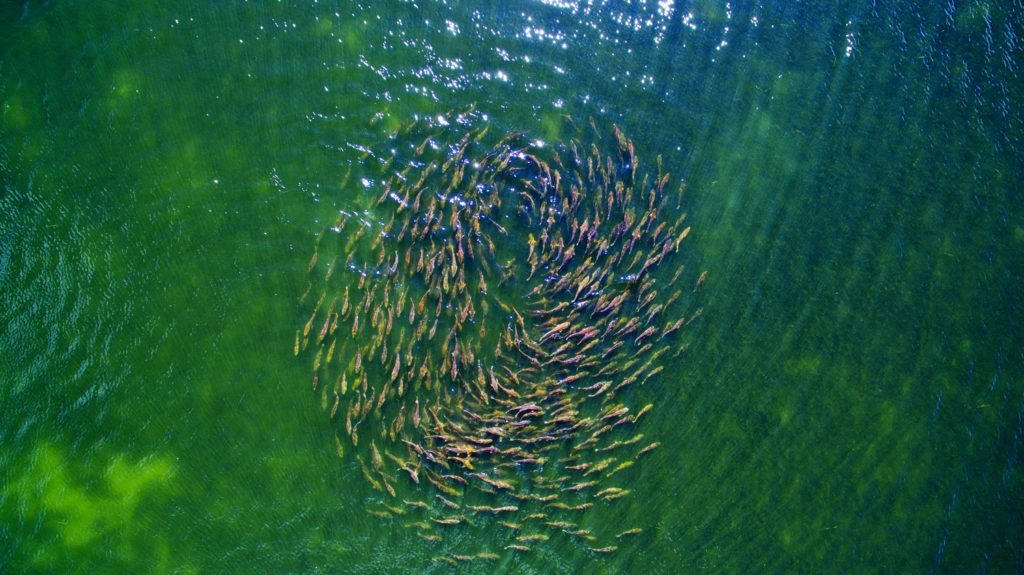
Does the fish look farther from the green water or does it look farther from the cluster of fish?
the green water

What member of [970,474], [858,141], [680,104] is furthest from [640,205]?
[970,474]

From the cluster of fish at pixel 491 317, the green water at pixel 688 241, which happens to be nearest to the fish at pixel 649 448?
the cluster of fish at pixel 491 317

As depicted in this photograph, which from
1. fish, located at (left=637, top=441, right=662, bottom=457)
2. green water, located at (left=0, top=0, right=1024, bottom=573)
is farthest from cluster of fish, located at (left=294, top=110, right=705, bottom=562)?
green water, located at (left=0, top=0, right=1024, bottom=573)

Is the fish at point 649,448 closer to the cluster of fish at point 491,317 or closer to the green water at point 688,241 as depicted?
the cluster of fish at point 491,317

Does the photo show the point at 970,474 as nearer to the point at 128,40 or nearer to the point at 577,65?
the point at 577,65

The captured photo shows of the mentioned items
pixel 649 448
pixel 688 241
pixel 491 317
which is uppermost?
pixel 688 241
